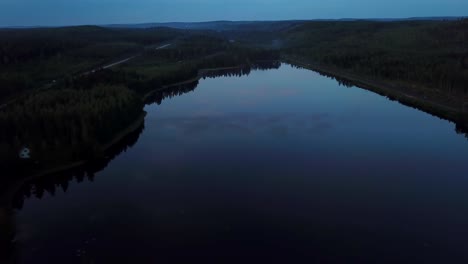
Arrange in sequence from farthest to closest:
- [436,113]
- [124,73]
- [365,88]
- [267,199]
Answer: [365,88] < [124,73] < [436,113] < [267,199]

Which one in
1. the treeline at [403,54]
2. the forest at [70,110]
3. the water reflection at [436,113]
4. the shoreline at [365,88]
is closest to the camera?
the shoreline at [365,88]

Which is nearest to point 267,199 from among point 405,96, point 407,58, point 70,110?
point 70,110

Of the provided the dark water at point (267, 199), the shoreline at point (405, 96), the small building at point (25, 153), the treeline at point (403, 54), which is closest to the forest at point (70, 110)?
the small building at point (25, 153)

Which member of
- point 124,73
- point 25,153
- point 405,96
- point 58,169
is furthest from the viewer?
point 124,73

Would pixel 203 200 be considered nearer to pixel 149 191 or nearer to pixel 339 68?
pixel 149 191

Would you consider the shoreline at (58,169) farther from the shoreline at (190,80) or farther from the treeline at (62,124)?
the shoreline at (190,80)

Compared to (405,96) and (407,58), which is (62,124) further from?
(407,58)

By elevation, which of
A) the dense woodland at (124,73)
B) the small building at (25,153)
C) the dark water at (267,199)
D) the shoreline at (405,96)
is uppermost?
the dense woodland at (124,73)
